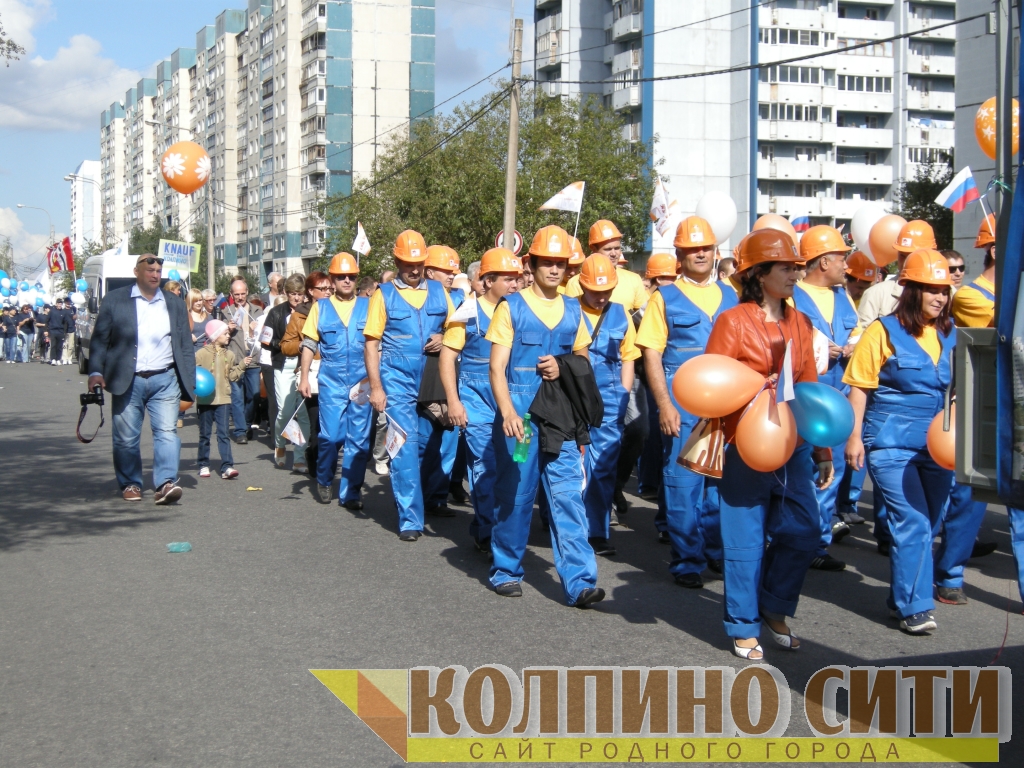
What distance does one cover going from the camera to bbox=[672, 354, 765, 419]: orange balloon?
17.5 feet

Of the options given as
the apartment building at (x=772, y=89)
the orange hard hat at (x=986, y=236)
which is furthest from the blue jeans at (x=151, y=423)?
the apartment building at (x=772, y=89)

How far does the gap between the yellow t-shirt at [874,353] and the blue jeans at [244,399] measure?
32.2ft

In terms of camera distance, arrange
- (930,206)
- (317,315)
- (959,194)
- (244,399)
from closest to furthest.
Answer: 1. (317,315)
2. (959,194)
3. (244,399)
4. (930,206)

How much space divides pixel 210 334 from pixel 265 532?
4395mm

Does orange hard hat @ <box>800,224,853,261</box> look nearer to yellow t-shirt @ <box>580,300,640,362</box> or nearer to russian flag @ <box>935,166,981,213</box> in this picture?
yellow t-shirt @ <box>580,300,640,362</box>

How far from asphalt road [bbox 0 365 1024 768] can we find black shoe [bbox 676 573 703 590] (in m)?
0.08

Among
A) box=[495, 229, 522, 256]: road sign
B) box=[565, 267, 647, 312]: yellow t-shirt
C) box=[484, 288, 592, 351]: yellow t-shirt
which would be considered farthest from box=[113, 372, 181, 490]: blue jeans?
box=[495, 229, 522, 256]: road sign

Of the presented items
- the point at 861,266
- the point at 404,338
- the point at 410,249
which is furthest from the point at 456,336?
the point at 861,266

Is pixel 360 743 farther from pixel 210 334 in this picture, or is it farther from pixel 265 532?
pixel 210 334

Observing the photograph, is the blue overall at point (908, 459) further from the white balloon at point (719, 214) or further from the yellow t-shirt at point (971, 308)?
the white balloon at point (719, 214)

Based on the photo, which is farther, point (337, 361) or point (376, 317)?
point (337, 361)

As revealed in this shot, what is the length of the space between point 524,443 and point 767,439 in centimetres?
164

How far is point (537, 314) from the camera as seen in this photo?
661 cm

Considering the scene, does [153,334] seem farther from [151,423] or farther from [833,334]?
[833,334]
